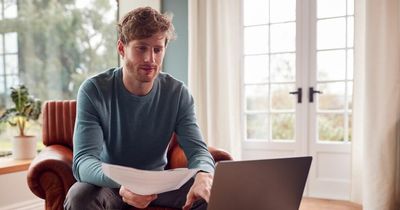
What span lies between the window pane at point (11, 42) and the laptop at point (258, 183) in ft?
8.00

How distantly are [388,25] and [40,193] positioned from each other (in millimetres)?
2364

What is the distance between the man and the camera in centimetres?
126

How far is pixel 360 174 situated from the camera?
2.68 m

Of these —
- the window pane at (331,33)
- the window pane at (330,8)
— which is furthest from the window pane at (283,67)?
the window pane at (330,8)

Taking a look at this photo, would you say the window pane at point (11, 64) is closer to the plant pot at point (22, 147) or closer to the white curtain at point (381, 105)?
the plant pot at point (22, 147)

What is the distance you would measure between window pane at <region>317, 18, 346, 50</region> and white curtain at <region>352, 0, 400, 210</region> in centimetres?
34

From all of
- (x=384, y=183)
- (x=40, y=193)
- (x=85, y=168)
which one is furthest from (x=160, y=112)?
(x=384, y=183)

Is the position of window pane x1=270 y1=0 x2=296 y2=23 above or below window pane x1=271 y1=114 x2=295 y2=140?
above

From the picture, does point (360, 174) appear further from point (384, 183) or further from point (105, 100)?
point (105, 100)

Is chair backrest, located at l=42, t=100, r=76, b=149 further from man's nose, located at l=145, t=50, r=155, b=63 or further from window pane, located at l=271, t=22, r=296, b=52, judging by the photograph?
window pane, located at l=271, t=22, r=296, b=52

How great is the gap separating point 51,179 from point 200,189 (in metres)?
0.70

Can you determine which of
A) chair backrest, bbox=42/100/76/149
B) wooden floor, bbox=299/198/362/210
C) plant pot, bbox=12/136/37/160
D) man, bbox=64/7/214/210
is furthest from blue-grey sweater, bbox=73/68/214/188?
wooden floor, bbox=299/198/362/210

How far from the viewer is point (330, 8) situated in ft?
9.54

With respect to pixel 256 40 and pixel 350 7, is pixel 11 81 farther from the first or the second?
pixel 350 7
